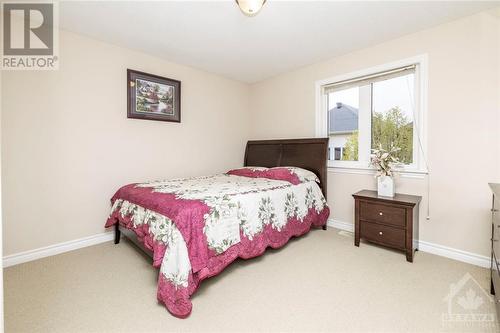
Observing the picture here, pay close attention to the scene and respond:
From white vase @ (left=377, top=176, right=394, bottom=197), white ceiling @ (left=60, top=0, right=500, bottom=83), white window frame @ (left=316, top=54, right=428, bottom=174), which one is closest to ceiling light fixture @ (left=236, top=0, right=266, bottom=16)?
white ceiling @ (left=60, top=0, right=500, bottom=83)

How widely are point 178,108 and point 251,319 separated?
9.22ft

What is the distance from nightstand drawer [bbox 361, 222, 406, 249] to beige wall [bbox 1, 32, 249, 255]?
8.17 ft

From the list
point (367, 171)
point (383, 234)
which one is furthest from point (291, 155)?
point (383, 234)

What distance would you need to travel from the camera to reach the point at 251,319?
1.65 m

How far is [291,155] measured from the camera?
12.2 ft

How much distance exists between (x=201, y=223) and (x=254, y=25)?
2.02 m

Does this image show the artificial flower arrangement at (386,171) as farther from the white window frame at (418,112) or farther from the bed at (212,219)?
the bed at (212,219)

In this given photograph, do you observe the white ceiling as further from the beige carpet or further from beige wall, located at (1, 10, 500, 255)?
the beige carpet

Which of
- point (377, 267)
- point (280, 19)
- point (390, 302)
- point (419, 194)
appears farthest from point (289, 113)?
→ point (390, 302)

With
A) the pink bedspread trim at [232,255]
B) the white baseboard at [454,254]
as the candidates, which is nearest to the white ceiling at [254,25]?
the pink bedspread trim at [232,255]

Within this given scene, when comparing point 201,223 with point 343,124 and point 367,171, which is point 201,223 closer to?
point 367,171

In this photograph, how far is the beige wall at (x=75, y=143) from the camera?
7.95 feet

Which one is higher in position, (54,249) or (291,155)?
(291,155)

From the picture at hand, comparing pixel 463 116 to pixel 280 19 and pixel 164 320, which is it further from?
pixel 164 320
